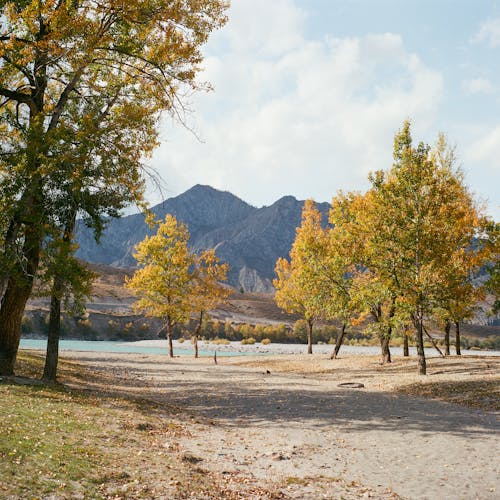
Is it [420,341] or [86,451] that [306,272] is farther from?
[86,451]

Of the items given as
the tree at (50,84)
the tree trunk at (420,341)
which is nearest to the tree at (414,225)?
the tree trunk at (420,341)

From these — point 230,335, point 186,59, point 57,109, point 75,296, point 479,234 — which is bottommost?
point 230,335

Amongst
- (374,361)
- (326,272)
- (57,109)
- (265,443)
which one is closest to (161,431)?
(265,443)

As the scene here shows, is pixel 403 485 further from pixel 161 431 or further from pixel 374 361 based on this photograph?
pixel 374 361

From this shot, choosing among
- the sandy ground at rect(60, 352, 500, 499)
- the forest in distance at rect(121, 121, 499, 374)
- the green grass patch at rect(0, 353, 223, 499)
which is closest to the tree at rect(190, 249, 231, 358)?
the forest in distance at rect(121, 121, 499, 374)

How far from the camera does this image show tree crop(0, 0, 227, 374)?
1422 centimetres

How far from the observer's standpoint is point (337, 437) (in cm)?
1182

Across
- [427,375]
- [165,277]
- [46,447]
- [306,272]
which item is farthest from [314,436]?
[165,277]

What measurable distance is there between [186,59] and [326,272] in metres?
17.4

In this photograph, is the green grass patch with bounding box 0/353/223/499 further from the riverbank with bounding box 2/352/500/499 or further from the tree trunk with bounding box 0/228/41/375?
the tree trunk with bounding box 0/228/41/375

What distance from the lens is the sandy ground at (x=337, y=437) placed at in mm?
8430

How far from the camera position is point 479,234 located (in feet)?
96.2

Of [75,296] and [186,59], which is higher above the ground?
[186,59]

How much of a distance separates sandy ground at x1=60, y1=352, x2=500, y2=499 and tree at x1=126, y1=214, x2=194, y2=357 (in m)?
17.5
